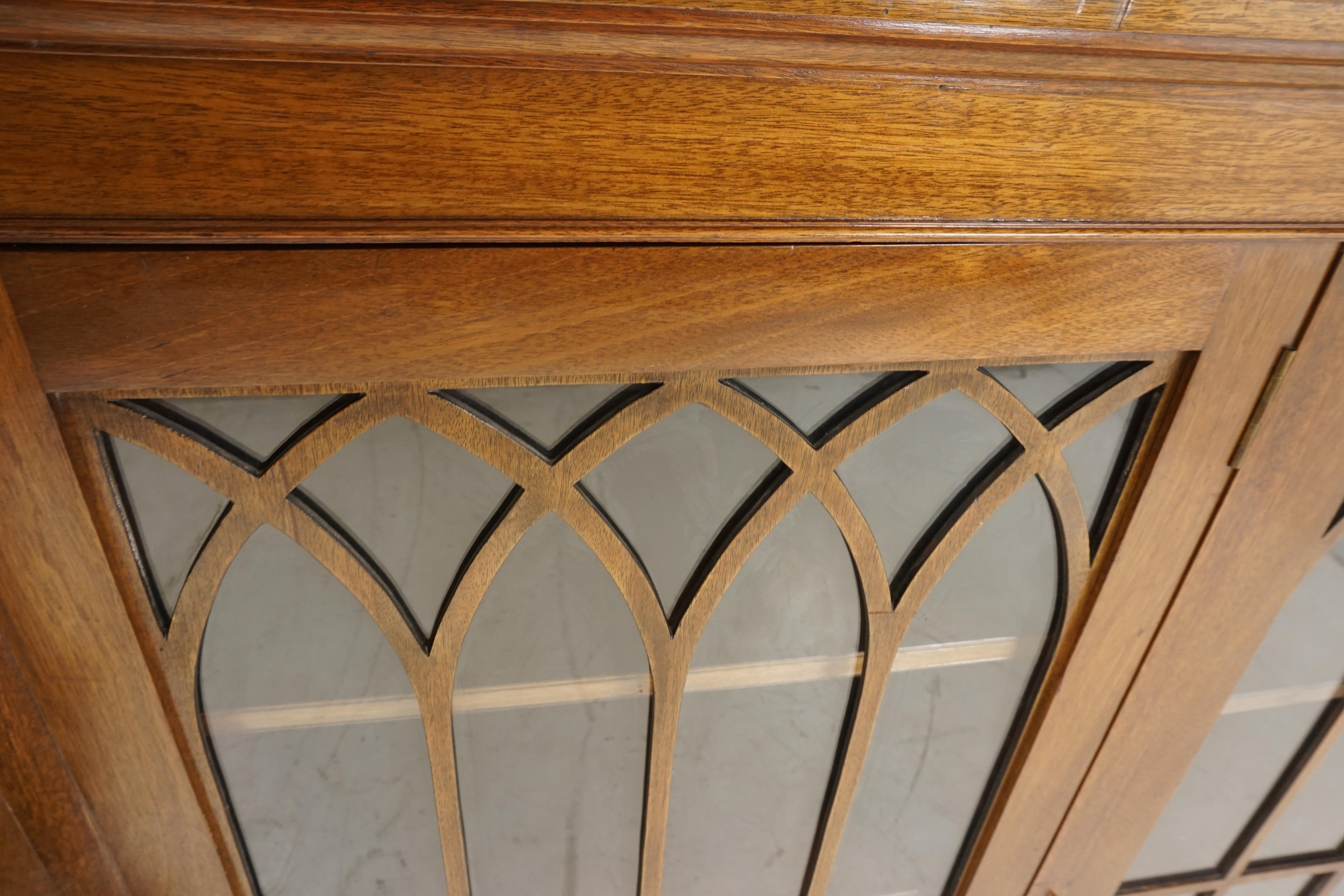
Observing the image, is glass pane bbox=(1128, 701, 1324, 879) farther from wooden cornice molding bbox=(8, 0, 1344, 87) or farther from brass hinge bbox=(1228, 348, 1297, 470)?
wooden cornice molding bbox=(8, 0, 1344, 87)

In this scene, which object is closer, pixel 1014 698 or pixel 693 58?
pixel 693 58

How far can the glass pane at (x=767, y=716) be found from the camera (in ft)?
1.44

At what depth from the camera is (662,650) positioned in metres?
0.44

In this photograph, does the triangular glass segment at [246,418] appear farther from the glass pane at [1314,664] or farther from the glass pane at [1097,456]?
the glass pane at [1314,664]

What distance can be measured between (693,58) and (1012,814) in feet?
1.75

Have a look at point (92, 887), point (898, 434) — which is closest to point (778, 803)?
point (898, 434)

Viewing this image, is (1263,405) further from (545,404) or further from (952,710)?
(545,404)

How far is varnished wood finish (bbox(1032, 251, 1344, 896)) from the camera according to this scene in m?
0.40

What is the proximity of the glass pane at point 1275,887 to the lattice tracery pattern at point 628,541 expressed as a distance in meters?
0.40

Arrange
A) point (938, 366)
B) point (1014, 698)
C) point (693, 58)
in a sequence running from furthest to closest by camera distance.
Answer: point (1014, 698)
point (938, 366)
point (693, 58)

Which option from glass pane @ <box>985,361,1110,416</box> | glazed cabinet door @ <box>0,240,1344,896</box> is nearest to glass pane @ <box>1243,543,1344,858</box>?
glazed cabinet door @ <box>0,240,1344,896</box>

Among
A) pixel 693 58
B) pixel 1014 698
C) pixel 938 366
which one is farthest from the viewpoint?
pixel 1014 698

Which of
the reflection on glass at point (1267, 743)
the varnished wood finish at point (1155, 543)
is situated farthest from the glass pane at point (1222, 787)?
the varnished wood finish at point (1155, 543)

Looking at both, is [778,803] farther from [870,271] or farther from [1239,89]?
[1239,89]
